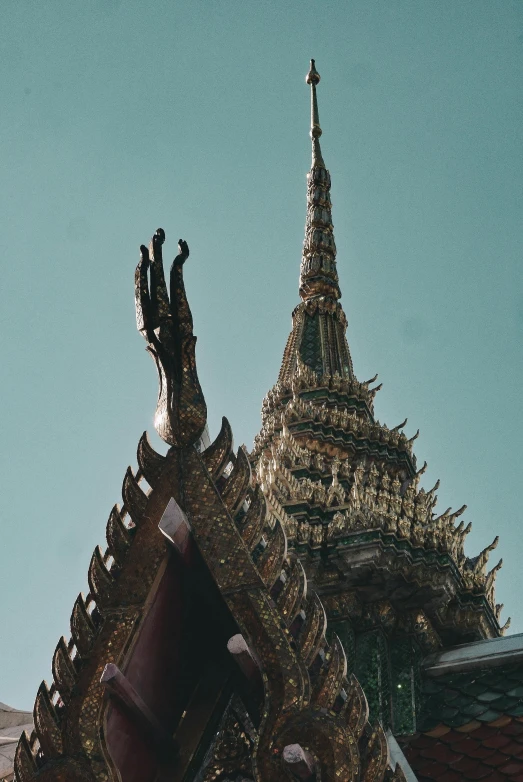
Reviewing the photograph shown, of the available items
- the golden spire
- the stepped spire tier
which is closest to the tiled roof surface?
the stepped spire tier

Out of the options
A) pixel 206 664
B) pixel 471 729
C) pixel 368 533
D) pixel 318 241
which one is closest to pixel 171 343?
pixel 206 664

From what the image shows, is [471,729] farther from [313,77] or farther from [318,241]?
[313,77]

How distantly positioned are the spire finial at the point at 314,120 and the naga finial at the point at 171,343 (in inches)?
381

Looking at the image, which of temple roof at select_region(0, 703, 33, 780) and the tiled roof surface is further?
temple roof at select_region(0, 703, 33, 780)

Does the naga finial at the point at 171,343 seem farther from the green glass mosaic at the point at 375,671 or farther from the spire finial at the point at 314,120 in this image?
the spire finial at the point at 314,120

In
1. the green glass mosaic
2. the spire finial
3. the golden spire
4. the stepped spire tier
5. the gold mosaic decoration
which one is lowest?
the gold mosaic decoration

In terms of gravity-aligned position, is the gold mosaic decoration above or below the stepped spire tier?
below

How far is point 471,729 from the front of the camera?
20.5ft

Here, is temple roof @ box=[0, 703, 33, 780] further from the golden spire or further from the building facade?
the golden spire

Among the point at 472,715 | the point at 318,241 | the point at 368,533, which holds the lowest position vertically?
the point at 472,715

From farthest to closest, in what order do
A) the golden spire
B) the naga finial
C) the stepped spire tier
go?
the golden spire, the stepped spire tier, the naga finial

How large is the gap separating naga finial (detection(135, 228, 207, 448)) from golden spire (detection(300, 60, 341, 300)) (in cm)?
761

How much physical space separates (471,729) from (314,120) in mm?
10463

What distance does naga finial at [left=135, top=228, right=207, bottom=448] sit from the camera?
15.8 ft
